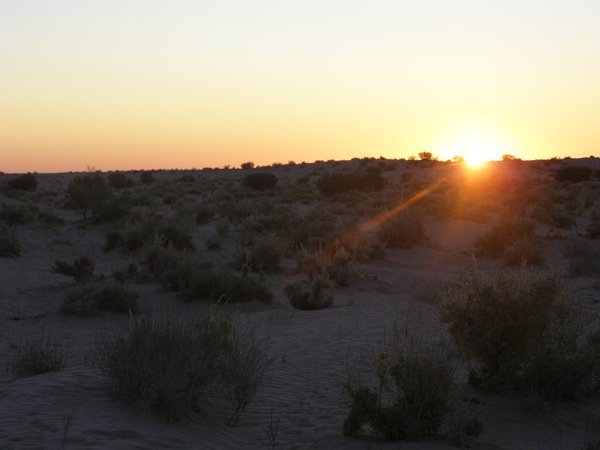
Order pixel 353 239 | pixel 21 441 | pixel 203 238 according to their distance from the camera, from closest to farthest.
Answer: pixel 21 441
pixel 353 239
pixel 203 238

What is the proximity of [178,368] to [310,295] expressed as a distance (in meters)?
9.67

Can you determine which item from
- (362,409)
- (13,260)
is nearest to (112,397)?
(362,409)

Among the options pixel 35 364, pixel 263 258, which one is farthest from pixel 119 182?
pixel 35 364

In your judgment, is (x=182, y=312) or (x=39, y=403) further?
(x=182, y=312)

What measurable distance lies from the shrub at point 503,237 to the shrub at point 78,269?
1383 cm

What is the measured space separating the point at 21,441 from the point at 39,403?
122 cm

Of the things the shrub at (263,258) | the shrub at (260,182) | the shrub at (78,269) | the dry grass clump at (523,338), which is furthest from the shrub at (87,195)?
the dry grass clump at (523,338)

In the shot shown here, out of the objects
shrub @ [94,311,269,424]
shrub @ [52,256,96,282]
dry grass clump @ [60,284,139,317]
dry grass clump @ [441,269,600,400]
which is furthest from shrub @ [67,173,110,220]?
dry grass clump @ [441,269,600,400]

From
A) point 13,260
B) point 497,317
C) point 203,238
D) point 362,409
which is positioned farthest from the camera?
point 203,238

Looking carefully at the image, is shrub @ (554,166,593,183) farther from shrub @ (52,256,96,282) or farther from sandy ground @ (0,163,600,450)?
shrub @ (52,256,96,282)

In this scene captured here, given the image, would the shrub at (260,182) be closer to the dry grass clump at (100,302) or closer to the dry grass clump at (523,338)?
the dry grass clump at (100,302)

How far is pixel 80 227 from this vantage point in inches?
1227

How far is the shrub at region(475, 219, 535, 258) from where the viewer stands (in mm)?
25416

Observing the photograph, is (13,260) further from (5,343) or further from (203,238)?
(5,343)
